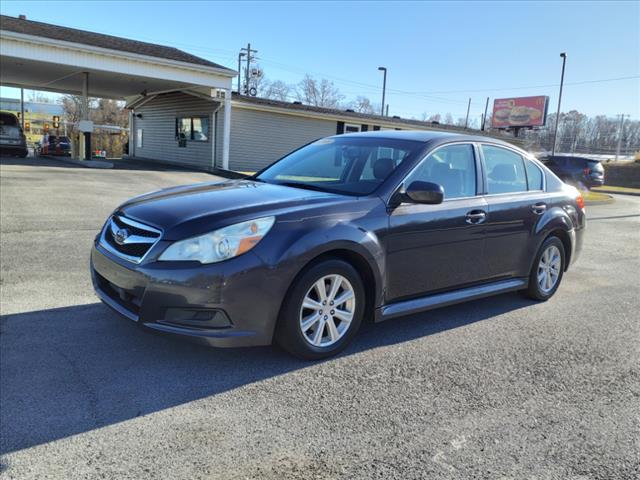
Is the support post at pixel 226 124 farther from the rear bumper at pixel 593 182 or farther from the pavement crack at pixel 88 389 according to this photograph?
the pavement crack at pixel 88 389

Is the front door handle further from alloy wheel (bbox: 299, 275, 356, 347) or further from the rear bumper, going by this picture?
the rear bumper

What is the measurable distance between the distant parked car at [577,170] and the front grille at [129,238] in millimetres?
20540

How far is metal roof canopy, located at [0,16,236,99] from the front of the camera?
16391 mm

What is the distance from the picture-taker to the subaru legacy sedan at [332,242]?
10.9 feet

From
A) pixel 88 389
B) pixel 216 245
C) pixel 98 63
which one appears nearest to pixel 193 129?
pixel 98 63

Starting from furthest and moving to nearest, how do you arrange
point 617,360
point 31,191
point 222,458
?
1. point 31,191
2. point 617,360
3. point 222,458

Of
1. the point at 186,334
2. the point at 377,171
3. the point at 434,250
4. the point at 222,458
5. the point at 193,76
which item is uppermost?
the point at 193,76

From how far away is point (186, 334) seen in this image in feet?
10.9

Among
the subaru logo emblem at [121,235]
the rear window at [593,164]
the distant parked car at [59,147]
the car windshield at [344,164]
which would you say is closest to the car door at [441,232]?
the car windshield at [344,164]

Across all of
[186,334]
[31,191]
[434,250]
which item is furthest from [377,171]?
[31,191]

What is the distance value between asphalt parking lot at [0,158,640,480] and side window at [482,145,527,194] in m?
1.24

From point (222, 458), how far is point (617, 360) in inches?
129

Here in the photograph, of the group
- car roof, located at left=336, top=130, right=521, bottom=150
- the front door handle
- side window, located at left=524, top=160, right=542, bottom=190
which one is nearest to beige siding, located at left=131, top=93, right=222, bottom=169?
car roof, located at left=336, top=130, right=521, bottom=150

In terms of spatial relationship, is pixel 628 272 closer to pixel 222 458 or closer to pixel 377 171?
pixel 377 171
